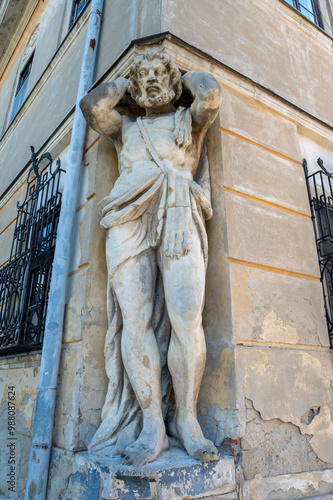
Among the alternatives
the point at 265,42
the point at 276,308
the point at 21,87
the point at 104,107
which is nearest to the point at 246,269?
the point at 276,308

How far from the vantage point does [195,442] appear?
90.4 inches

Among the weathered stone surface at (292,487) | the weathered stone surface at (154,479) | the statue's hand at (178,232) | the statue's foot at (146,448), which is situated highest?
the statue's hand at (178,232)

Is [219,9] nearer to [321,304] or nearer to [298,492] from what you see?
[321,304]

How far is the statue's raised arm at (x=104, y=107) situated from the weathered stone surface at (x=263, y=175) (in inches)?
39.6

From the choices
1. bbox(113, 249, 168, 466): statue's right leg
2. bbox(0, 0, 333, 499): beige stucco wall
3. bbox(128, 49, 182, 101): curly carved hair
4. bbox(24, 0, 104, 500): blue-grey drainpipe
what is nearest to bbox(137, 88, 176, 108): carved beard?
bbox(128, 49, 182, 101): curly carved hair

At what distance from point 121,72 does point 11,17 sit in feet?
25.1

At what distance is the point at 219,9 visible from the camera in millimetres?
4309

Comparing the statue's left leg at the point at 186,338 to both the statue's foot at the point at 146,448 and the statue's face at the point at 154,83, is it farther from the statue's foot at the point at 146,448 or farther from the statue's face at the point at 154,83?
the statue's face at the point at 154,83

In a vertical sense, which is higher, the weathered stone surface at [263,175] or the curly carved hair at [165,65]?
the curly carved hair at [165,65]

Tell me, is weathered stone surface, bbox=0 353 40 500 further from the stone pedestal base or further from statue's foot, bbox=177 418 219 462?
statue's foot, bbox=177 418 219 462

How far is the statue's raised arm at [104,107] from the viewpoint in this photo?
309 centimetres

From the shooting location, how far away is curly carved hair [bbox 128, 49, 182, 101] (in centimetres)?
308

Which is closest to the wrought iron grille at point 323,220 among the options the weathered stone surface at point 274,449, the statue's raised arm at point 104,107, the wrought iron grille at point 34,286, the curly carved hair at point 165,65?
the weathered stone surface at point 274,449

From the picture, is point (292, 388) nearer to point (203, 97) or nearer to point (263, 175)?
point (263, 175)
